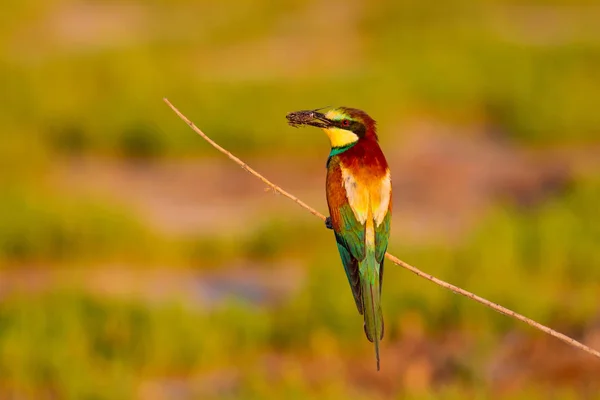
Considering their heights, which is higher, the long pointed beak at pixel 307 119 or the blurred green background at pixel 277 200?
the long pointed beak at pixel 307 119

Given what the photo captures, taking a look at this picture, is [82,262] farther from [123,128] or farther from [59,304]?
[123,128]

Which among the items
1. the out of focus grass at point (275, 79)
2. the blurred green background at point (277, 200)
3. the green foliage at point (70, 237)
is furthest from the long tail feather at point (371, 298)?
the out of focus grass at point (275, 79)

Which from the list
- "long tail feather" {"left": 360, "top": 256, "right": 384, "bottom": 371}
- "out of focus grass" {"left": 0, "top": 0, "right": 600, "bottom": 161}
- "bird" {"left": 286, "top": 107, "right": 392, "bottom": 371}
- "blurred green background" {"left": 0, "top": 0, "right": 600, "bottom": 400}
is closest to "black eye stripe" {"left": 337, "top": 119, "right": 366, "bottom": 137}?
"bird" {"left": 286, "top": 107, "right": 392, "bottom": 371}

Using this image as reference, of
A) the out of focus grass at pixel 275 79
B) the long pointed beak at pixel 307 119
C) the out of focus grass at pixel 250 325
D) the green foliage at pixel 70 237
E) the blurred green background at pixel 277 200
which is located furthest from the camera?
the out of focus grass at pixel 275 79

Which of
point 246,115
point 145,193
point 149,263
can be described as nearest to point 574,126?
point 246,115

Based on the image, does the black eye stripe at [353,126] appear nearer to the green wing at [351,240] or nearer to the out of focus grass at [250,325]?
the green wing at [351,240]

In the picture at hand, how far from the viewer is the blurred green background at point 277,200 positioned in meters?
6.92

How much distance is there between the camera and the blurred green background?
272 inches

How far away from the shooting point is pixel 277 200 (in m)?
11.5

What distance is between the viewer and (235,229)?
410 inches

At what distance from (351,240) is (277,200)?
7858 mm

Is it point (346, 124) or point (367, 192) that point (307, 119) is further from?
point (367, 192)

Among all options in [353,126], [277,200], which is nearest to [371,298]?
[353,126]

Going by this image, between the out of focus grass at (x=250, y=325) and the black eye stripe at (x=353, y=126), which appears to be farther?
the out of focus grass at (x=250, y=325)
